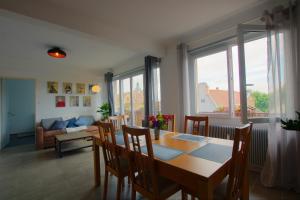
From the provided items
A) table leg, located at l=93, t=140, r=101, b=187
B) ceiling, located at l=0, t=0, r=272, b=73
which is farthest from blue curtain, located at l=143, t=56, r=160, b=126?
table leg, located at l=93, t=140, r=101, b=187

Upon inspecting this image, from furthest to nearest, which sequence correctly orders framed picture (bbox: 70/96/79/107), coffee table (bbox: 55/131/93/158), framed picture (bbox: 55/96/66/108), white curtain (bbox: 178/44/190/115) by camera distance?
1. framed picture (bbox: 70/96/79/107)
2. framed picture (bbox: 55/96/66/108)
3. coffee table (bbox: 55/131/93/158)
4. white curtain (bbox: 178/44/190/115)

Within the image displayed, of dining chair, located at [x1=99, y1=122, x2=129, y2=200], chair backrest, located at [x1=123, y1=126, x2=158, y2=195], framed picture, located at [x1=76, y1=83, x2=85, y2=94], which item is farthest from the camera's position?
framed picture, located at [x1=76, y1=83, x2=85, y2=94]

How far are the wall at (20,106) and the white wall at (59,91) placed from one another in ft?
6.80

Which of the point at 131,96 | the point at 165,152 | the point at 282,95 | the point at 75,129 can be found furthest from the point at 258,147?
the point at 75,129

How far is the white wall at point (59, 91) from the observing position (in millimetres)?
4637

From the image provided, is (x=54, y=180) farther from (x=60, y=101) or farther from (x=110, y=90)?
(x=110, y=90)

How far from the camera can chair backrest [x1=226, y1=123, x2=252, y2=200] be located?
1.10 meters

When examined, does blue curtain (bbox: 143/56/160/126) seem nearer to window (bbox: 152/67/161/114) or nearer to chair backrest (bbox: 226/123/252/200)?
window (bbox: 152/67/161/114)

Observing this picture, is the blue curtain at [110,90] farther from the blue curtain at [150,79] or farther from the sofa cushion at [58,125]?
the blue curtain at [150,79]

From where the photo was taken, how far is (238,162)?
121 cm

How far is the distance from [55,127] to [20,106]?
2842 mm

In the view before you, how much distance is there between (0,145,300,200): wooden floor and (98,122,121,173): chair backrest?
19.1 inches

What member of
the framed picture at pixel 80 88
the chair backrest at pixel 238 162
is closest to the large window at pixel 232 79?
the chair backrest at pixel 238 162

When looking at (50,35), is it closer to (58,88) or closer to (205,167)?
(58,88)
